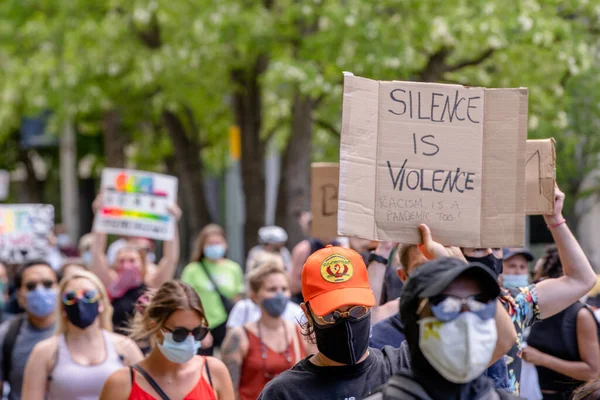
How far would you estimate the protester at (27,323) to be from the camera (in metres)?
6.92

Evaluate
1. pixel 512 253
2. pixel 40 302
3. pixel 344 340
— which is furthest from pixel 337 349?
pixel 40 302

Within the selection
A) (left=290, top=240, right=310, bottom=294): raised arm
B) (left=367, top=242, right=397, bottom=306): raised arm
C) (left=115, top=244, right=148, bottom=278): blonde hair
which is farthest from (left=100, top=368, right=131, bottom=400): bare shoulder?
(left=290, top=240, right=310, bottom=294): raised arm

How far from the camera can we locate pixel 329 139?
18.9 meters

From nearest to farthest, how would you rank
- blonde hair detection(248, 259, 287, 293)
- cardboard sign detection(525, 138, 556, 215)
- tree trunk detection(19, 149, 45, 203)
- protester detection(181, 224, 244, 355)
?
cardboard sign detection(525, 138, 556, 215) → blonde hair detection(248, 259, 287, 293) → protester detection(181, 224, 244, 355) → tree trunk detection(19, 149, 45, 203)

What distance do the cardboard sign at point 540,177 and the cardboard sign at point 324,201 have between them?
2.21 m

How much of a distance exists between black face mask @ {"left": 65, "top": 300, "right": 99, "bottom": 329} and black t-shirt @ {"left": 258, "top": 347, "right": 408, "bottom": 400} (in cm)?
260

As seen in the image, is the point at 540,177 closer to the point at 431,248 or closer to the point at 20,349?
the point at 431,248

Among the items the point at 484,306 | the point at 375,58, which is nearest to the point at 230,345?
the point at 484,306

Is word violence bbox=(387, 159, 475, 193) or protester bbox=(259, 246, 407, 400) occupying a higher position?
word violence bbox=(387, 159, 475, 193)

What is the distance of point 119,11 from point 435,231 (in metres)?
14.2

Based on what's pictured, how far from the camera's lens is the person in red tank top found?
21.3ft

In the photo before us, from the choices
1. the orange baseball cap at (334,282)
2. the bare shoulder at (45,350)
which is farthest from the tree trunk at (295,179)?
the orange baseball cap at (334,282)

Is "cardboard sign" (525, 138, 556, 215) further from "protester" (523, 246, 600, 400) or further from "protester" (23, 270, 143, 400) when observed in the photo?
"protester" (23, 270, 143, 400)

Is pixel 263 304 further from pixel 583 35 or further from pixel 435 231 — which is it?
pixel 583 35
